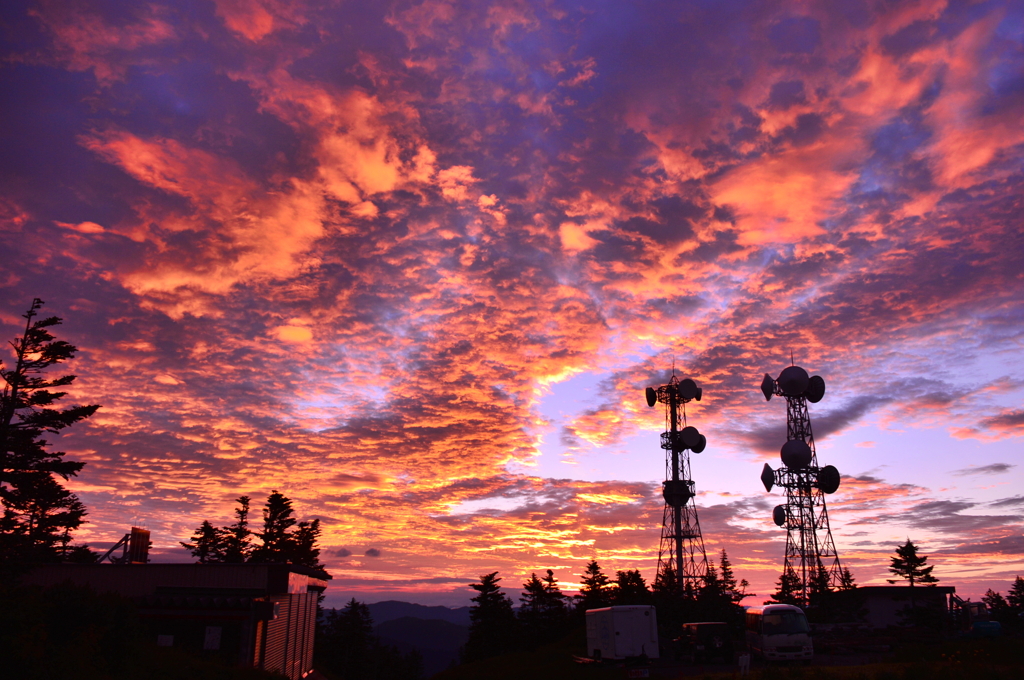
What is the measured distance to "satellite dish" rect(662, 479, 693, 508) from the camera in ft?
201

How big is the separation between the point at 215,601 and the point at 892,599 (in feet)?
167

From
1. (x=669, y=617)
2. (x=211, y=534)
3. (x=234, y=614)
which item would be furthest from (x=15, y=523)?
(x=669, y=617)

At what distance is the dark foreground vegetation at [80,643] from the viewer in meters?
15.3

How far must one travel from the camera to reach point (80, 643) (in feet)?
60.2

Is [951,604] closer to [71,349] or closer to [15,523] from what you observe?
[71,349]

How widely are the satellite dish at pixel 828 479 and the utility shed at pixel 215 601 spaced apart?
48433 millimetres

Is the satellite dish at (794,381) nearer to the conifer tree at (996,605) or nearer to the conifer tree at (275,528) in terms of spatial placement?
the conifer tree at (996,605)

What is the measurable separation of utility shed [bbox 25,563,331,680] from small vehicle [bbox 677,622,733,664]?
2258 cm

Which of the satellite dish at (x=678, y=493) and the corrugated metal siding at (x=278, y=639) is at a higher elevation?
the satellite dish at (x=678, y=493)

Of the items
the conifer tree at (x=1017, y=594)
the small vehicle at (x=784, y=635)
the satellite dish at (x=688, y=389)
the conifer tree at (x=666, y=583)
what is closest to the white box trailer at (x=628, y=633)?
the small vehicle at (x=784, y=635)

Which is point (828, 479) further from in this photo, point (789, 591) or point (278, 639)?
point (278, 639)

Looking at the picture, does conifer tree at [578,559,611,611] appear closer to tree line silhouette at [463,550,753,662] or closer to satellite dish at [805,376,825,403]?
tree line silhouette at [463,550,753,662]

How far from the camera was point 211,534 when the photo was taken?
276ft

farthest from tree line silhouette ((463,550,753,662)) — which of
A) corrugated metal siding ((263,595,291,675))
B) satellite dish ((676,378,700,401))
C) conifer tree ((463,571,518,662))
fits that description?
corrugated metal siding ((263,595,291,675))
